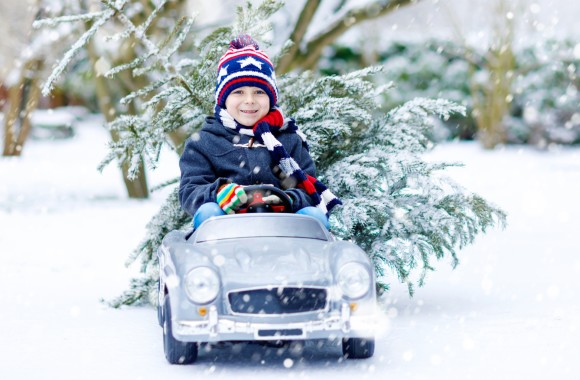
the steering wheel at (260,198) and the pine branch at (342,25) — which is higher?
the pine branch at (342,25)

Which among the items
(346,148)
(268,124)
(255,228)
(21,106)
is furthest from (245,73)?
(21,106)

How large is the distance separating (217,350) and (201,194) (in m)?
0.87

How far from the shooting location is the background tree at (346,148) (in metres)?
5.75

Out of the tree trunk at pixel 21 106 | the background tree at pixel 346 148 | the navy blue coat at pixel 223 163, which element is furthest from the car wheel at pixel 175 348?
the tree trunk at pixel 21 106

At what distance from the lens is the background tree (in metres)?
5.75

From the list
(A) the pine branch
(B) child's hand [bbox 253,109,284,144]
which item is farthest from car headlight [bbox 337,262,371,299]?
(A) the pine branch

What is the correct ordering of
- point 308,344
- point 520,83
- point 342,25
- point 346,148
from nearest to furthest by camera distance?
point 308,344 → point 346,148 → point 342,25 → point 520,83

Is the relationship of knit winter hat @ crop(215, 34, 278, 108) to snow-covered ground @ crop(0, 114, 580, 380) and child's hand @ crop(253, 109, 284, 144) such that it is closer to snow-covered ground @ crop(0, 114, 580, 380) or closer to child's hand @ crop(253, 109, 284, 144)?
child's hand @ crop(253, 109, 284, 144)

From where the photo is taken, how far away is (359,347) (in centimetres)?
453

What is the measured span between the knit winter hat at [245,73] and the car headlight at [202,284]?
1460 mm

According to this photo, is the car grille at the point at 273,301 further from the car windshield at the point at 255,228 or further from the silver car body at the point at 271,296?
the car windshield at the point at 255,228

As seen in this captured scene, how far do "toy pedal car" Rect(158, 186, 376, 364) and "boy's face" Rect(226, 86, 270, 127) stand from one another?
1122 millimetres

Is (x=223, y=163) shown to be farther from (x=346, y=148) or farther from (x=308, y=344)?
(x=346, y=148)

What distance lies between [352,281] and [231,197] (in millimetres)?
929
